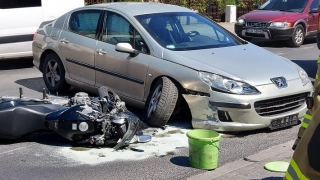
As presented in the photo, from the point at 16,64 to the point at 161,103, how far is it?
621 cm

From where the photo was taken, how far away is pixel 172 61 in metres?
6.58

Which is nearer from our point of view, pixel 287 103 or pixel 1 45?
→ pixel 287 103

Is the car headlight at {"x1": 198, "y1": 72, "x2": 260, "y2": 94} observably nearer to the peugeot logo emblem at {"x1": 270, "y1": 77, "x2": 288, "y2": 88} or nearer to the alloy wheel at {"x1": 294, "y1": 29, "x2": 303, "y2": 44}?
the peugeot logo emblem at {"x1": 270, "y1": 77, "x2": 288, "y2": 88}

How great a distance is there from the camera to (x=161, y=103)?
6277 millimetres

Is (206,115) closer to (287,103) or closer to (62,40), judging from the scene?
(287,103)

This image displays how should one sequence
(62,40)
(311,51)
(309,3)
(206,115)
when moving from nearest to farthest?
1. (206,115)
2. (62,40)
3. (311,51)
4. (309,3)

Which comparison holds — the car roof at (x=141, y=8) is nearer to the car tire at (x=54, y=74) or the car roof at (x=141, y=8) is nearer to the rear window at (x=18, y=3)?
the car tire at (x=54, y=74)

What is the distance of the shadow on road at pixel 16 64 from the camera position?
1133 cm

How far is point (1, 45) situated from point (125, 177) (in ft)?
20.3

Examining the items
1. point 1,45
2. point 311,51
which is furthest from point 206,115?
point 311,51

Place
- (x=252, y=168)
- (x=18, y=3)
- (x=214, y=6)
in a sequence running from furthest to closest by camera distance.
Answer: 1. (x=214, y=6)
2. (x=18, y=3)
3. (x=252, y=168)

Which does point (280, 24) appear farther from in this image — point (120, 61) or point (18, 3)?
point (120, 61)

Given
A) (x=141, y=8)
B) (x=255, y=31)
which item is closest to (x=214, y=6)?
(x=255, y=31)

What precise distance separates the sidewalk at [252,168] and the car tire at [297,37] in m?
9.43
